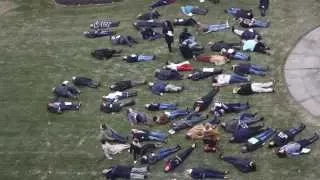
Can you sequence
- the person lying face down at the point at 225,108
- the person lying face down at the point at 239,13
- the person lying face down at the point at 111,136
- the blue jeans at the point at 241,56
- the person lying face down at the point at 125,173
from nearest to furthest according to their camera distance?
1. the person lying face down at the point at 125,173
2. the person lying face down at the point at 111,136
3. the person lying face down at the point at 225,108
4. the blue jeans at the point at 241,56
5. the person lying face down at the point at 239,13

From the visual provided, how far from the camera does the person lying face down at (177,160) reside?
2417 cm

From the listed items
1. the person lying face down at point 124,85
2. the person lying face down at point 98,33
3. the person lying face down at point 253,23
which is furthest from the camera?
the person lying face down at point 98,33

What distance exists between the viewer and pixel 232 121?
26094 millimetres

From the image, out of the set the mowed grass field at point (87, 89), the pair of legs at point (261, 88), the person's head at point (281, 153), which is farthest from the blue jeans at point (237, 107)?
the person's head at point (281, 153)

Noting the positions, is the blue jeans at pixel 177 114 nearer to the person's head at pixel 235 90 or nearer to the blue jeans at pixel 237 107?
the blue jeans at pixel 237 107

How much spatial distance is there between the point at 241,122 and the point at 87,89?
26.9 ft

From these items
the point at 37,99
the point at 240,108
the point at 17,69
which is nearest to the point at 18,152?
the point at 37,99

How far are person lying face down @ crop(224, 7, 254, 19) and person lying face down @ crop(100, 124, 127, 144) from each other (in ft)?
37.5

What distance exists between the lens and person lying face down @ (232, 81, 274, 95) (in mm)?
27969

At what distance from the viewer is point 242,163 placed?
23.8m

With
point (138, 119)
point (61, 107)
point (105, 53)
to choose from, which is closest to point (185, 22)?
point (105, 53)

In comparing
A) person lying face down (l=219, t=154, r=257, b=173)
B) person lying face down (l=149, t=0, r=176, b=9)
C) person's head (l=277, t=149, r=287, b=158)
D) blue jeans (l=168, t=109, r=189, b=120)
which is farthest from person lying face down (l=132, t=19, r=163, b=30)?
person's head (l=277, t=149, r=287, b=158)

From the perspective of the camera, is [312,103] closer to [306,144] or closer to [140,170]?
[306,144]

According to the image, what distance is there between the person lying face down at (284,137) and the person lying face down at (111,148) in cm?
595
